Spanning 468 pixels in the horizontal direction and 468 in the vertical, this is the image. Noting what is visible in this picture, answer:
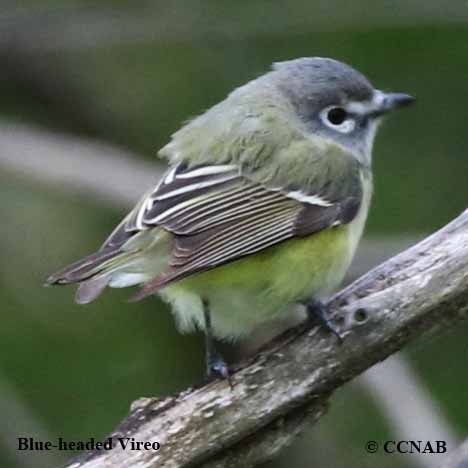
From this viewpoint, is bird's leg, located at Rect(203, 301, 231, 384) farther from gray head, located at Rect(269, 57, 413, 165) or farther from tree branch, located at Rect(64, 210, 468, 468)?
gray head, located at Rect(269, 57, 413, 165)

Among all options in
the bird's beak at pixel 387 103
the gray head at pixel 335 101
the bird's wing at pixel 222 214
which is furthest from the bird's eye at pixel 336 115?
the bird's wing at pixel 222 214

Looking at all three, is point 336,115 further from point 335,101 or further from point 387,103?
point 387,103

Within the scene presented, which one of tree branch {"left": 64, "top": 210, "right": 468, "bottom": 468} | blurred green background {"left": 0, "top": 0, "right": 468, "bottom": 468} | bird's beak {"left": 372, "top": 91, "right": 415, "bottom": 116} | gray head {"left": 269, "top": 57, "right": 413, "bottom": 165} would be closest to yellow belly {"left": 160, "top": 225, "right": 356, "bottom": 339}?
tree branch {"left": 64, "top": 210, "right": 468, "bottom": 468}

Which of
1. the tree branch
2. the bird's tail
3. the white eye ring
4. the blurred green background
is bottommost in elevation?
the tree branch

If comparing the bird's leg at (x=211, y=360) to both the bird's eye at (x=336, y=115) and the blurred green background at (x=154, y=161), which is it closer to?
the bird's eye at (x=336, y=115)

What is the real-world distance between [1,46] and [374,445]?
3574 millimetres

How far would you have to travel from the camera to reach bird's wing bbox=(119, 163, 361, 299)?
4.61m

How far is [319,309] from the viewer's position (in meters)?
4.84

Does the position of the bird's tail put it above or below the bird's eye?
below

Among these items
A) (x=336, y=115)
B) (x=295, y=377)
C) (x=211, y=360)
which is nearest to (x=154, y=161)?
(x=336, y=115)

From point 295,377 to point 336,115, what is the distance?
4.60ft

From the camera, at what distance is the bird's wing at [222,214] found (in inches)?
181

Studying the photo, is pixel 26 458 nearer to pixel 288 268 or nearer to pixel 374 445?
pixel 374 445

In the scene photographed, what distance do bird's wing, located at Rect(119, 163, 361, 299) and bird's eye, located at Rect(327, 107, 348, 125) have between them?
1.44 ft
